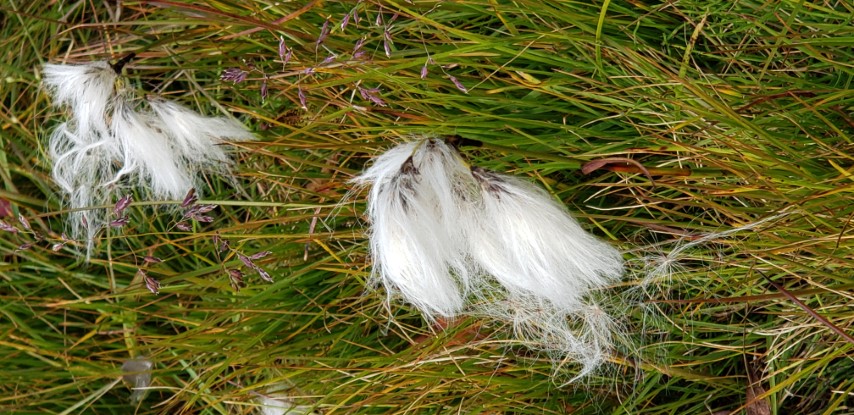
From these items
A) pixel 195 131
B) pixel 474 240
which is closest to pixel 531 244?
pixel 474 240

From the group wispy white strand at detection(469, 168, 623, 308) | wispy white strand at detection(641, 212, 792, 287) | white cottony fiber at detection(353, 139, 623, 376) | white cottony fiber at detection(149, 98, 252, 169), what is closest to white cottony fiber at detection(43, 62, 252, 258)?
white cottony fiber at detection(149, 98, 252, 169)

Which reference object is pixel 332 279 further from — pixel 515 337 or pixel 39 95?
pixel 39 95

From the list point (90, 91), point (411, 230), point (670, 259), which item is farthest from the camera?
point (90, 91)

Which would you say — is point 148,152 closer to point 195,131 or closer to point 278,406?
point 195,131

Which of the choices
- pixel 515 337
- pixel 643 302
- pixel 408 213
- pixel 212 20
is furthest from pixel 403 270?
pixel 212 20

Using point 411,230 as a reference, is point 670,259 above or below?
below

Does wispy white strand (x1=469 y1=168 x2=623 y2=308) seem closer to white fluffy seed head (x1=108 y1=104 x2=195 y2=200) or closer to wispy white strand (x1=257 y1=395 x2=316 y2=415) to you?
wispy white strand (x1=257 y1=395 x2=316 y2=415)

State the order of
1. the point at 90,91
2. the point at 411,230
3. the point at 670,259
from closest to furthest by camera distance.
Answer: the point at 411,230
the point at 670,259
the point at 90,91
